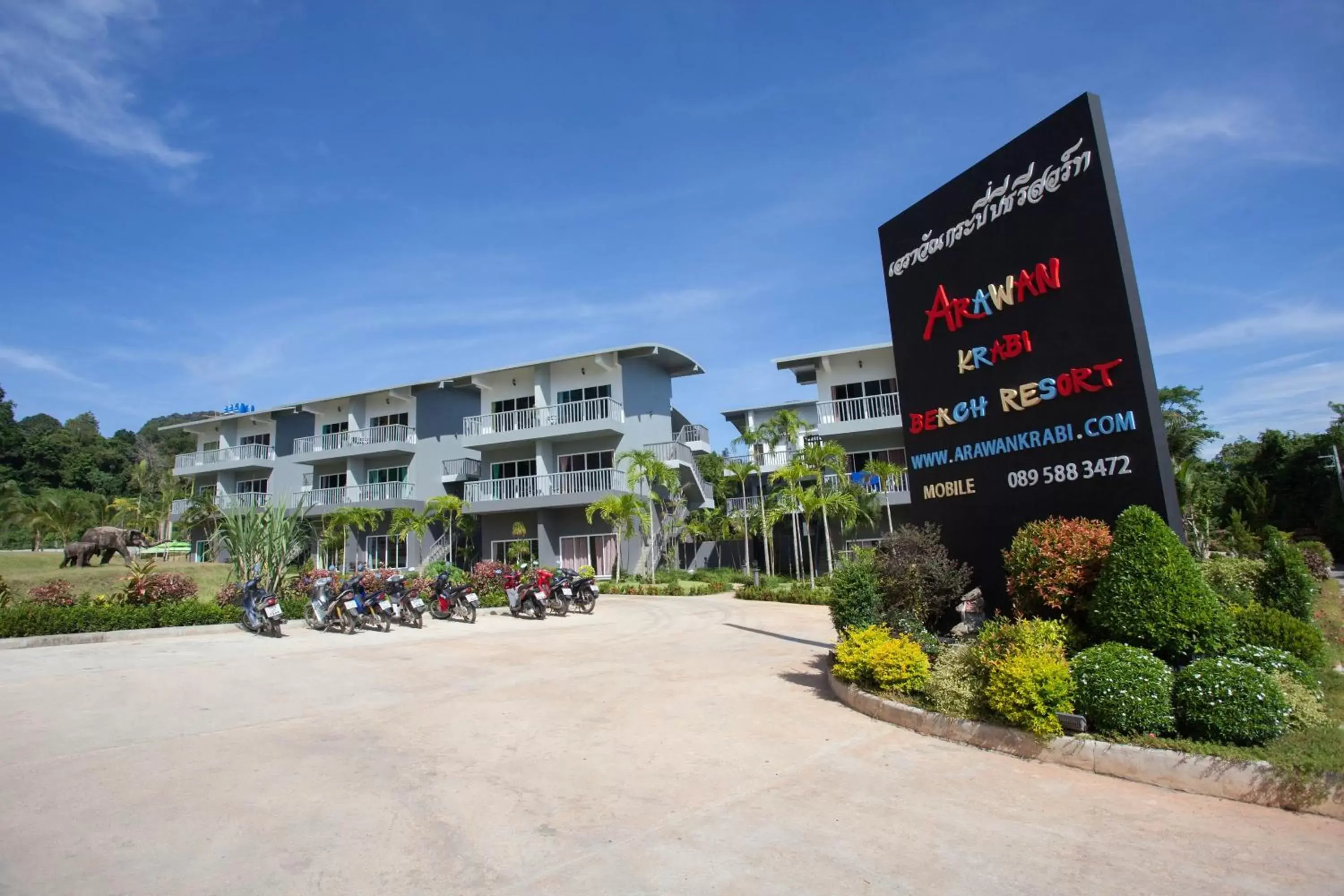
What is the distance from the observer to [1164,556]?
246 inches

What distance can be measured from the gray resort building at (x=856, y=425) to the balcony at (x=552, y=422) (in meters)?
5.68

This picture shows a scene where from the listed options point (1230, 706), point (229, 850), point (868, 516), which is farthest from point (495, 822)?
point (868, 516)

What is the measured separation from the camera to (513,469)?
30.3 m

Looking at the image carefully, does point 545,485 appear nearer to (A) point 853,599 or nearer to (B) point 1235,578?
(A) point 853,599

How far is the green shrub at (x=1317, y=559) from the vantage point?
14617 mm

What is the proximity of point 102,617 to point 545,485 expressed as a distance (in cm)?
1598

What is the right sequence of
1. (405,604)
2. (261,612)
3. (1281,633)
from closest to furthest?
(1281,633), (261,612), (405,604)

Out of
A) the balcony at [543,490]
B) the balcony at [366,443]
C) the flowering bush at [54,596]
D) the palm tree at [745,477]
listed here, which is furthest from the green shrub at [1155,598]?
the balcony at [366,443]

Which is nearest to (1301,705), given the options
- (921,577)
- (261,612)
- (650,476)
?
(921,577)

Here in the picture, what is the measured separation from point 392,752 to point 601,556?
21962 mm

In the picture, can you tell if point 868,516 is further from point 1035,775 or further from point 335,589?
point 1035,775

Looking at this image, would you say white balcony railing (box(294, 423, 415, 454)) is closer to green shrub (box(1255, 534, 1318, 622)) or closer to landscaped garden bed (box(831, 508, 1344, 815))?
landscaped garden bed (box(831, 508, 1344, 815))

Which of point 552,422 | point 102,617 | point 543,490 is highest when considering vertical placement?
point 552,422

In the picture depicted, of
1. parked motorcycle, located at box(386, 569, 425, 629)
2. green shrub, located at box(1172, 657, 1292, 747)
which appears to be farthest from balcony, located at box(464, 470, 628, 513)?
green shrub, located at box(1172, 657, 1292, 747)
